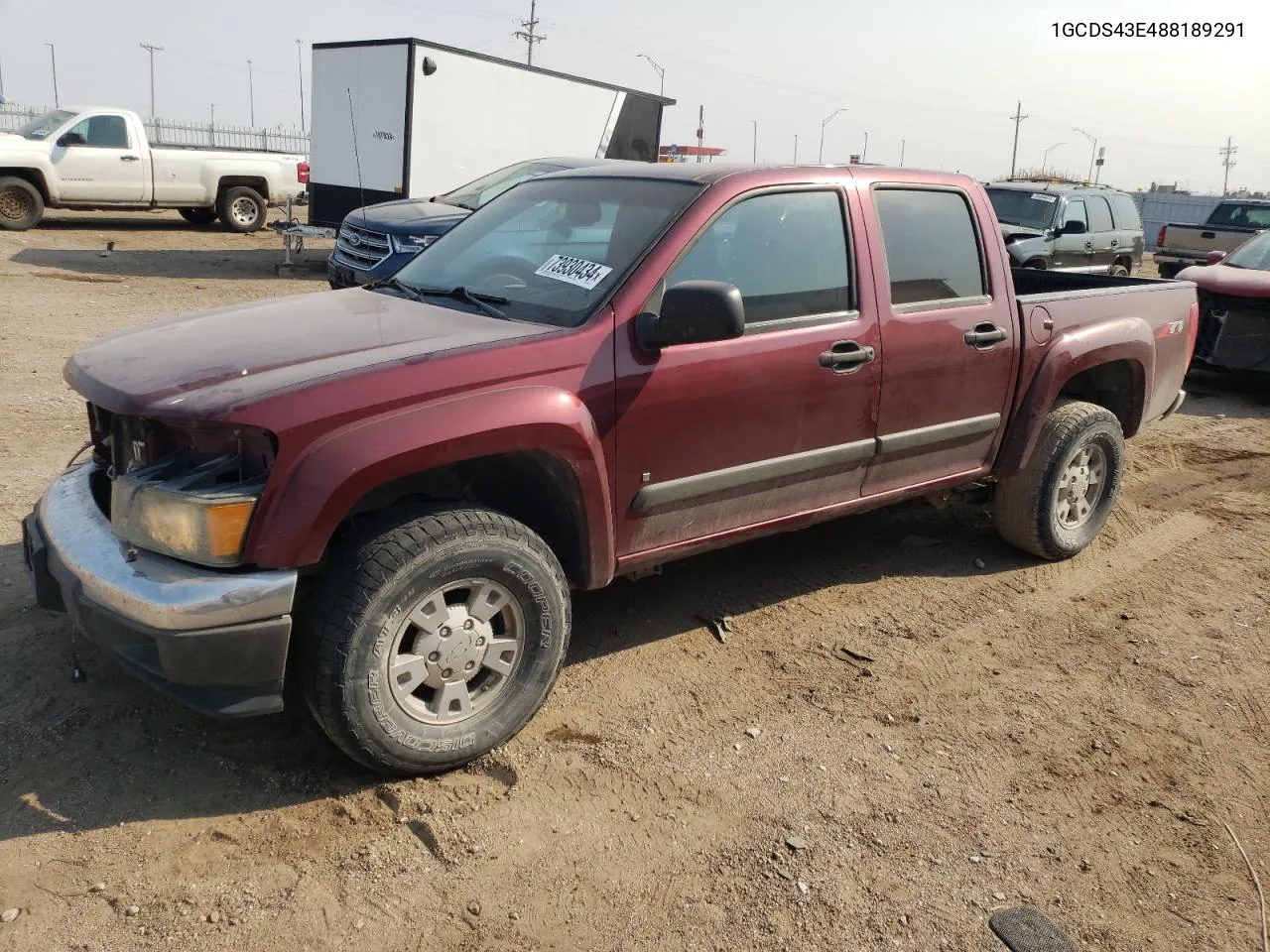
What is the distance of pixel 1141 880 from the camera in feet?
9.43

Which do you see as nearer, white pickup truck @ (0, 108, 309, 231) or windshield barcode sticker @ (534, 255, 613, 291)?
windshield barcode sticker @ (534, 255, 613, 291)

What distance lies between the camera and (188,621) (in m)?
2.70

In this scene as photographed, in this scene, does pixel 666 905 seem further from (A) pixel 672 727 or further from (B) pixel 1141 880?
(B) pixel 1141 880

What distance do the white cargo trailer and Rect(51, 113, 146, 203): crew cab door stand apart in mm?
3472

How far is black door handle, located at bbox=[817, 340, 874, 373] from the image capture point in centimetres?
388

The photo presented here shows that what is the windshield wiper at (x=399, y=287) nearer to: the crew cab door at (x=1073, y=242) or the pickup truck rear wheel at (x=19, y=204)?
the crew cab door at (x=1073, y=242)

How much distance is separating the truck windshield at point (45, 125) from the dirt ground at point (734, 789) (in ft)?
43.8

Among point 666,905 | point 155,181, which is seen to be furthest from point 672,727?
point 155,181

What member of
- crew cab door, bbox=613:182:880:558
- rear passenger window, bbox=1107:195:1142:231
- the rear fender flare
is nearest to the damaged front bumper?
crew cab door, bbox=613:182:880:558

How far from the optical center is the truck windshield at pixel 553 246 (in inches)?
141

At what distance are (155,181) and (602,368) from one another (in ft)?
52.5

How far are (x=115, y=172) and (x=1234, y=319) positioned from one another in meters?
15.6

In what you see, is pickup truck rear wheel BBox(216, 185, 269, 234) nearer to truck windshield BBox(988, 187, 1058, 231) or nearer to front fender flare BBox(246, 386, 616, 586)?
truck windshield BBox(988, 187, 1058, 231)

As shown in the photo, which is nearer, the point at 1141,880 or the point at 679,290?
the point at 1141,880
